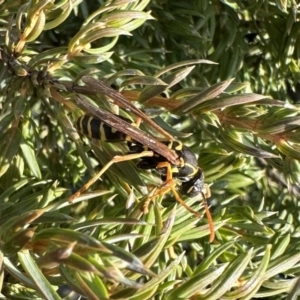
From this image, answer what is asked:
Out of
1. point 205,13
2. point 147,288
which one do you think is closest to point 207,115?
point 147,288

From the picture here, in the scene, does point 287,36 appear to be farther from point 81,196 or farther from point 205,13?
point 81,196

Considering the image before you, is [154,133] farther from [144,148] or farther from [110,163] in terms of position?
[110,163]

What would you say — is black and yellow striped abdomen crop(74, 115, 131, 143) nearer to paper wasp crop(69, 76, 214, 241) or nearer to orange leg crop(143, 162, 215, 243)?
paper wasp crop(69, 76, 214, 241)

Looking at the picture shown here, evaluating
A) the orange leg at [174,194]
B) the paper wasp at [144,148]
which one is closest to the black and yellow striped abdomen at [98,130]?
the paper wasp at [144,148]

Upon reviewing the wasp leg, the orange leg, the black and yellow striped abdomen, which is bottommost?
the orange leg

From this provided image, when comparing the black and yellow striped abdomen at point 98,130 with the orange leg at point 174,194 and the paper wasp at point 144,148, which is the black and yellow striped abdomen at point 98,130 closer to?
the paper wasp at point 144,148

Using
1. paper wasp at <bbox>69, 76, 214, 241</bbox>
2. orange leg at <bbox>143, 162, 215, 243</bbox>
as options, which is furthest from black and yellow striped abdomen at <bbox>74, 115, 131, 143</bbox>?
orange leg at <bbox>143, 162, 215, 243</bbox>
